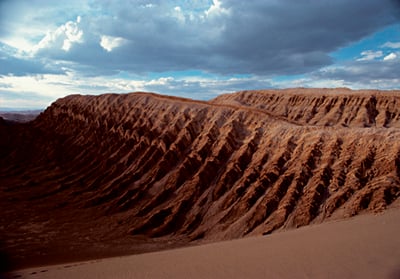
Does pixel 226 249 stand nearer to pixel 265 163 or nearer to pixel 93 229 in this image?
pixel 265 163

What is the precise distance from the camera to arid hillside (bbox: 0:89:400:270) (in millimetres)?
14344

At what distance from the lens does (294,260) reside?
6.49 m

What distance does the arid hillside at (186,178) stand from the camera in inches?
565

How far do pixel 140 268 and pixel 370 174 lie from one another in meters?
11.4

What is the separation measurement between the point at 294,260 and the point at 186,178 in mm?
13566

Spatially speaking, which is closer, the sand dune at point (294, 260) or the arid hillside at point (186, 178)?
the sand dune at point (294, 260)

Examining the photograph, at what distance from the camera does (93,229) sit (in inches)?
686

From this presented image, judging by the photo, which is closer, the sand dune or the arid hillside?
the sand dune

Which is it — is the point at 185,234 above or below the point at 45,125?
below

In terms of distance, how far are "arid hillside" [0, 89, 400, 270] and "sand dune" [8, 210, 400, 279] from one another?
16.1 ft

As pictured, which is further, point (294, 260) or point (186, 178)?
point (186, 178)

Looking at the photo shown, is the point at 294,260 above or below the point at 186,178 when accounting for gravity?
above

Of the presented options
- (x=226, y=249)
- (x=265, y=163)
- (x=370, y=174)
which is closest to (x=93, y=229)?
(x=265, y=163)

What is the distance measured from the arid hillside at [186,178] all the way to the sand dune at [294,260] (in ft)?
16.1
